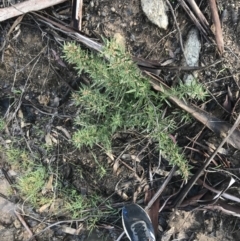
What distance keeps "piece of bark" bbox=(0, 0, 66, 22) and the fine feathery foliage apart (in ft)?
1.14

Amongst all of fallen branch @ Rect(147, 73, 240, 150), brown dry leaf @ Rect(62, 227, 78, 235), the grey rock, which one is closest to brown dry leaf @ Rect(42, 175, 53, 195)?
brown dry leaf @ Rect(62, 227, 78, 235)

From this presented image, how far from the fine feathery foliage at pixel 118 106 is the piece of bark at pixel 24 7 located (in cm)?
35

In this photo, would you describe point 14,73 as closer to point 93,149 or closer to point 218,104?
point 93,149

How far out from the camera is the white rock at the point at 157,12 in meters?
2.11

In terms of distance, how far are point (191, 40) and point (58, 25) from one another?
69 cm

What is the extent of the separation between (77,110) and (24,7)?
1.99 feet

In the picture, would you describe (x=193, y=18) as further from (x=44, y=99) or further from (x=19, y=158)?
(x=19, y=158)

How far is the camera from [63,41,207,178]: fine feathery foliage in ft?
6.27

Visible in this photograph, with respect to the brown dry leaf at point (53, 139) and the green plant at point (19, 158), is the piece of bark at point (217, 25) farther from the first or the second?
the green plant at point (19, 158)

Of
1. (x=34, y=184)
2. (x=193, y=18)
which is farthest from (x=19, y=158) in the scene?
(x=193, y=18)

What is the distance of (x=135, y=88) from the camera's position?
193 centimetres

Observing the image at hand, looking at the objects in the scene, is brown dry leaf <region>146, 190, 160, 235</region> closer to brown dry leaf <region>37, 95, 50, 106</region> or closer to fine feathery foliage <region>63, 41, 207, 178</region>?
fine feathery foliage <region>63, 41, 207, 178</region>

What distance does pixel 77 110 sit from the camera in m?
2.27

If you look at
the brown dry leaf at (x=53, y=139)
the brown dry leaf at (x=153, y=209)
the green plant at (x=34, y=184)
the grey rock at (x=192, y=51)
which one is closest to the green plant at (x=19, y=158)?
the green plant at (x=34, y=184)
